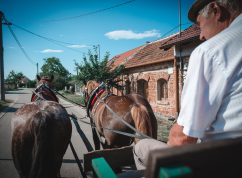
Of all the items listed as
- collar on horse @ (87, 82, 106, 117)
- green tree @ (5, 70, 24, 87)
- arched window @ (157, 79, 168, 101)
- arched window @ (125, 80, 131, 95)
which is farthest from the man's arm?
green tree @ (5, 70, 24, 87)

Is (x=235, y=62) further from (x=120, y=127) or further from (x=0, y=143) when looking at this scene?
(x=0, y=143)

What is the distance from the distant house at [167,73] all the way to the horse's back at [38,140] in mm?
6132

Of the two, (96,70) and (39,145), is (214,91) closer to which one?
(39,145)

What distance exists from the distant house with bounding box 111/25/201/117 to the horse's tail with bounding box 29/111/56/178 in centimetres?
627

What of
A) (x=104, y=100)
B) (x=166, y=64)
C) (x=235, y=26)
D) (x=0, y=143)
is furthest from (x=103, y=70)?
(x=235, y=26)

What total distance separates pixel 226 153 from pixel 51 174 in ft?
9.56

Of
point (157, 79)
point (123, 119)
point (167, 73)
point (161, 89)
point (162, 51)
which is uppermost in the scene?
point (162, 51)

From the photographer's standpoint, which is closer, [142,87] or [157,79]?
[157,79]

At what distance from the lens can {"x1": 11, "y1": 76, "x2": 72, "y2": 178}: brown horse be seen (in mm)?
2994

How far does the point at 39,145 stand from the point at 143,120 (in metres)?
1.69

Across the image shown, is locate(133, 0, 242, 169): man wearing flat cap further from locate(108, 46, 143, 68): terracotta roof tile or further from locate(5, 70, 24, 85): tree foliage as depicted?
locate(5, 70, 24, 85): tree foliage

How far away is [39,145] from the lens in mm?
2965

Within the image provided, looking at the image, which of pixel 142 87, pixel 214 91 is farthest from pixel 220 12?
pixel 142 87

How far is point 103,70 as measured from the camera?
593 inches
